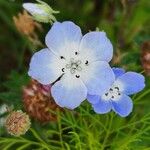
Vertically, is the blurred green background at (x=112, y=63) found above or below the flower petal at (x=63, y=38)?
below

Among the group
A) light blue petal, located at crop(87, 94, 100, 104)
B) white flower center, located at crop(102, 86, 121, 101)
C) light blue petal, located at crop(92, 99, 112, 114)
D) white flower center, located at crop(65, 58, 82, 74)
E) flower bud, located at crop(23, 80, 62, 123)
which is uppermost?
white flower center, located at crop(65, 58, 82, 74)

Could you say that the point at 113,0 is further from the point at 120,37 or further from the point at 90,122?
the point at 90,122

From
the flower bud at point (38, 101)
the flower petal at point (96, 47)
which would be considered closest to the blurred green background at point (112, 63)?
the flower bud at point (38, 101)

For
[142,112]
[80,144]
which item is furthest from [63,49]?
[142,112]

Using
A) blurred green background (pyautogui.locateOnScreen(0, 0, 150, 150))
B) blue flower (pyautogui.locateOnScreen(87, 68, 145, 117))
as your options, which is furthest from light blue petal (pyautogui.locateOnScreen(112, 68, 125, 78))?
blurred green background (pyautogui.locateOnScreen(0, 0, 150, 150))

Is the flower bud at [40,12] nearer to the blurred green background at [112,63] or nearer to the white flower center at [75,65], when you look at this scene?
the white flower center at [75,65]

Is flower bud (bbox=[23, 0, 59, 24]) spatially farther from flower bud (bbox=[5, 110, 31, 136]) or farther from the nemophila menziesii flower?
flower bud (bbox=[5, 110, 31, 136])

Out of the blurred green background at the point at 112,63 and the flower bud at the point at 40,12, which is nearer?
the flower bud at the point at 40,12
